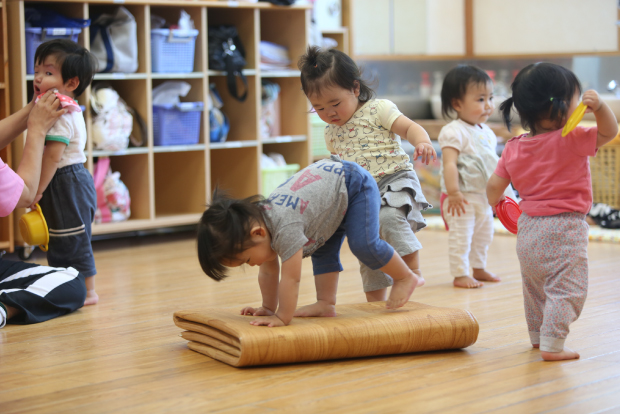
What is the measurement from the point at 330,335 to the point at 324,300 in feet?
0.76

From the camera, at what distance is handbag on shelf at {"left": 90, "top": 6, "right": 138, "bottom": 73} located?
11.4 feet

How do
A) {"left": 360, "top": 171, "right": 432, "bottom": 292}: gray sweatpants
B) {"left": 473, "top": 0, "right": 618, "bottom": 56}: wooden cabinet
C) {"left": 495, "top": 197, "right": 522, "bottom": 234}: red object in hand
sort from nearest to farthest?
{"left": 495, "top": 197, "right": 522, "bottom": 234}: red object in hand → {"left": 360, "top": 171, "right": 432, "bottom": 292}: gray sweatpants → {"left": 473, "top": 0, "right": 618, "bottom": 56}: wooden cabinet

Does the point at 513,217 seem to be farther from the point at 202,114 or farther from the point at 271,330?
the point at 202,114

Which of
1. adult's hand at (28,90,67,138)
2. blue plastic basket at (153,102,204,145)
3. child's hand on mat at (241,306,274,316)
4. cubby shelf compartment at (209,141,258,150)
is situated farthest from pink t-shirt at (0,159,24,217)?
cubby shelf compartment at (209,141,258,150)

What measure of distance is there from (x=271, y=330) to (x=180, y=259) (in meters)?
1.75

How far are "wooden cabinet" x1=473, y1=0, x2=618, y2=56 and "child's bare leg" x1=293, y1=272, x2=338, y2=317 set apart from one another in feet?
10.7

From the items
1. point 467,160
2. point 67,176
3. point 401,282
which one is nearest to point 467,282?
point 467,160

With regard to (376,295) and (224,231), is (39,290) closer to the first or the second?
(224,231)

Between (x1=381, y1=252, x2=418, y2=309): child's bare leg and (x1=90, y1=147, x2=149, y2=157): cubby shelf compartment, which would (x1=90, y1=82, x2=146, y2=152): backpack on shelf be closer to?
(x1=90, y1=147, x2=149, y2=157): cubby shelf compartment

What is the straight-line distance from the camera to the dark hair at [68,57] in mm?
2373

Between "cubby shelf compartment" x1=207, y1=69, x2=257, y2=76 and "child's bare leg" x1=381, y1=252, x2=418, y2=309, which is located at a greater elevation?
"cubby shelf compartment" x1=207, y1=69, x2=257, y2=76

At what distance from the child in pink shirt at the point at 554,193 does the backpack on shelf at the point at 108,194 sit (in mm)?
2291

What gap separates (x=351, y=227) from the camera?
1.77 m

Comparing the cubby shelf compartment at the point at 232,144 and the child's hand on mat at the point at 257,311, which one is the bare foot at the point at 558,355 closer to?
the child's hand on mat at the point at 257,311
